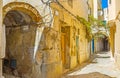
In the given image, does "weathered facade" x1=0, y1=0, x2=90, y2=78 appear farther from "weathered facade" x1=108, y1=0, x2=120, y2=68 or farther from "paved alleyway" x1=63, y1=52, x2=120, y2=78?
"weathered facade" x1=108, y1=0, x2=120, y2=68

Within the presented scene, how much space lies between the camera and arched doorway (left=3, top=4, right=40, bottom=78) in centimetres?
740

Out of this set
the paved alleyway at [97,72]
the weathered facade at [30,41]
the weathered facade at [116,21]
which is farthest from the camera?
the weathered facade at [116,21]

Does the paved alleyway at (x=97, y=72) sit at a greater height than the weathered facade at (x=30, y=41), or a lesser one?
lesser

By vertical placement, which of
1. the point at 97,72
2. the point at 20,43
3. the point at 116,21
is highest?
the point at 116,21

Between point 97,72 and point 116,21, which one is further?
point 116,21

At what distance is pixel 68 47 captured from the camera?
12.5 m

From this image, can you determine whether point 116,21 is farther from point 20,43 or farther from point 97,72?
point 20,43

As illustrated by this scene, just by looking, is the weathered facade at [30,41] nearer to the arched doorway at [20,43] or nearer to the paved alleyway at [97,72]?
the arched doorway at [20,43]

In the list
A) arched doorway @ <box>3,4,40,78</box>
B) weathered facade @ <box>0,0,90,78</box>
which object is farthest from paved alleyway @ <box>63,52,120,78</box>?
arched doorway @ <box>3,4,40,78</box>

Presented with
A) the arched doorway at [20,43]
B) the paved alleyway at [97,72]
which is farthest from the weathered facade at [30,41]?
the paved alleyway at [97,72]

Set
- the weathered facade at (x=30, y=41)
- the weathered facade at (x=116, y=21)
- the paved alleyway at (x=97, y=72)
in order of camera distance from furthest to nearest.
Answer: the weathered facade at (x=116, y=21) → the paved alleyway at (x=97, y=72) → the weathered facade at (x=30, y=41)

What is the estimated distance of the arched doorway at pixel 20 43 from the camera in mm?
7402

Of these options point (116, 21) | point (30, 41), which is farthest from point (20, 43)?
point (116, 21)

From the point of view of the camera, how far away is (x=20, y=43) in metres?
7.63
